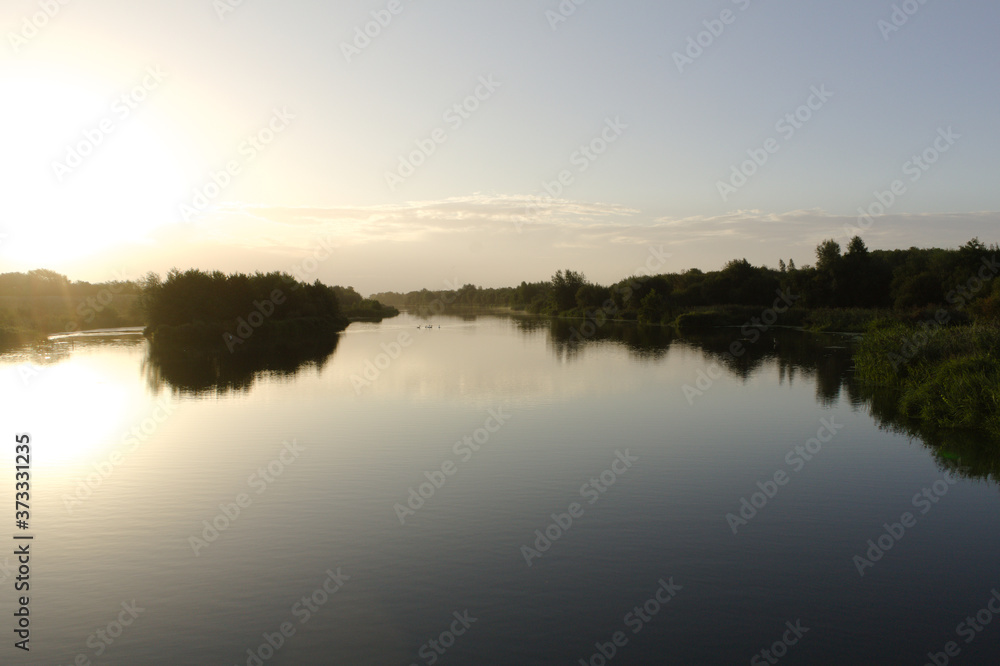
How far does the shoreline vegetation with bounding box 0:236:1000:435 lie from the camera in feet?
63.5

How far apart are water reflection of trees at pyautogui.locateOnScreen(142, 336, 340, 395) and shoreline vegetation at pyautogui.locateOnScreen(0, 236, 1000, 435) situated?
3.27m

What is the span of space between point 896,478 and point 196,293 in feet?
165

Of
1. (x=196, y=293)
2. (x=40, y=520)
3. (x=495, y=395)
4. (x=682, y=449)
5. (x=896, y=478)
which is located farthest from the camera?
(x=196, y=293)

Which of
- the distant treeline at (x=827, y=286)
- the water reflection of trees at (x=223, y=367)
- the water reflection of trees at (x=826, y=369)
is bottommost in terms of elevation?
the water reflection of trees at (x=223, y=367)

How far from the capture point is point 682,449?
1514 centimetres

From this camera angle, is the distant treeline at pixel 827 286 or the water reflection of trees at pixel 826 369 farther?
the distant treeline at pixel 827 286

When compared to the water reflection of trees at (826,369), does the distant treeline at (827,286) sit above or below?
above

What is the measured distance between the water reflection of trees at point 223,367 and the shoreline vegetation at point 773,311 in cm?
327

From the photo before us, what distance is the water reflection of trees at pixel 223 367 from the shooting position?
2633 cm

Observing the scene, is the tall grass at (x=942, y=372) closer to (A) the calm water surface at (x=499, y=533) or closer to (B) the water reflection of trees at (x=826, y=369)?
(B) the water reflection of trees at (x=826, y=369)

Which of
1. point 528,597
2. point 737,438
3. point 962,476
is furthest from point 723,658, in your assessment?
point 737,438

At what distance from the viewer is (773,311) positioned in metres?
74.2

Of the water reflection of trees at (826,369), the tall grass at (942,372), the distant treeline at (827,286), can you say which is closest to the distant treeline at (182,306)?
the water reflection of trees at (826,369)

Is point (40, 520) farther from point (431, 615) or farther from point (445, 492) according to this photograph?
point (431, 615)
